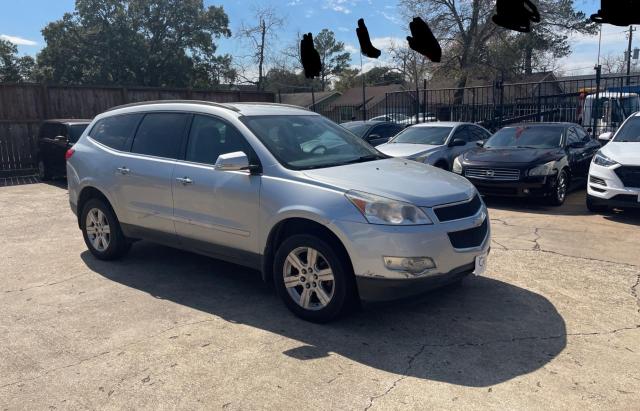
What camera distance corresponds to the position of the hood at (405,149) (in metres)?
10.5

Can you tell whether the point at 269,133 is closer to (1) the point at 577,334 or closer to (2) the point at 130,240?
(2) the point at 130,240

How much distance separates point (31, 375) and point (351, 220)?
2.45 meters

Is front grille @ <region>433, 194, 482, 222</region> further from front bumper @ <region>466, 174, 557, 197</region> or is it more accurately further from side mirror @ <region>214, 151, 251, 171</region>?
front bumper @ <region>466, 174, 557, 197</region>

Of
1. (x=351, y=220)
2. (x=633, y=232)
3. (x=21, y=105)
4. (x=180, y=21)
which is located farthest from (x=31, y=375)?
(x=180, y=21)

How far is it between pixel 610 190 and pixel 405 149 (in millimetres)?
4137

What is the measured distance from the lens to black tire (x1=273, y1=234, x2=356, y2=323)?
397cm

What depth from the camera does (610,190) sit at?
777 cm

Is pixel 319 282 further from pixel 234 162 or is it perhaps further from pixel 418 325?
pixel 234 162

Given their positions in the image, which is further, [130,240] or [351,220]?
[130,240]

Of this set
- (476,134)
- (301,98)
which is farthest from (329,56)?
(476,134)

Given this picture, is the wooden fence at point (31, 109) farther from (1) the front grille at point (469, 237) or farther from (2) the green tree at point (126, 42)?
(2) the green tree at point (126, 42)

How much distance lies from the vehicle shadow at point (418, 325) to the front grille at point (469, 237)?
2.14ft

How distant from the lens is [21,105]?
14.9 m

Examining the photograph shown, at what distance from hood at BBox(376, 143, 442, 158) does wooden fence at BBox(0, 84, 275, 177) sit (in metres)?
10.0
